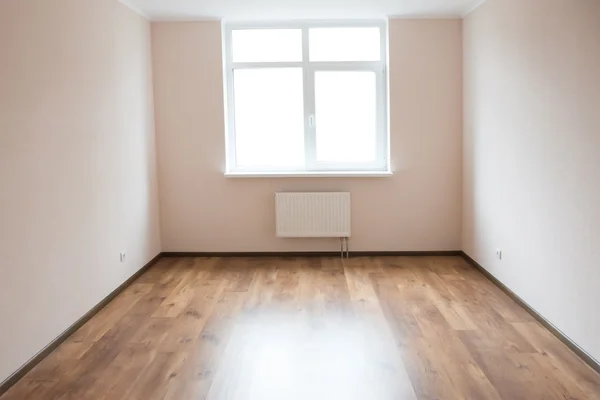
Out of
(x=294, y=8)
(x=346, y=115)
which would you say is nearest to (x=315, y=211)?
(x=346, y=115)

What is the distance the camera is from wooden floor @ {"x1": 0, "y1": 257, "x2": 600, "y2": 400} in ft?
9.66

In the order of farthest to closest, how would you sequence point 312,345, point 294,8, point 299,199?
point 299,199 < point 294,8 < point 312,345

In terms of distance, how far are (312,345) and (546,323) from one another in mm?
1531

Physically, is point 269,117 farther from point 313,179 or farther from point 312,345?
point 312,345

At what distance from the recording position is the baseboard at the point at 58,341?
119 inches

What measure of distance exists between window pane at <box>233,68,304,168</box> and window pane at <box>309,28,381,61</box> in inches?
13.2

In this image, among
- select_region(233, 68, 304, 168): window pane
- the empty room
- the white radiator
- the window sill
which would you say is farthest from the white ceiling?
the white radiator

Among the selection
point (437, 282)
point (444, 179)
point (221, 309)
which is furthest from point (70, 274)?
point (444, 179)

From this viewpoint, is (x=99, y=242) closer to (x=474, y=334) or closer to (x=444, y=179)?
(x=474, y=334)

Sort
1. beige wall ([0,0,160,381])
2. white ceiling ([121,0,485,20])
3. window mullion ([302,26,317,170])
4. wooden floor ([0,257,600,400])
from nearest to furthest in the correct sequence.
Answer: wooden floor ([0,257,600,400]) → beige wall ([0,0,160,381]) → white ceiling ([121,0,485,20]) → window mullion ([302,26,317,170])

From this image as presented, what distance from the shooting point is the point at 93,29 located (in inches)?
169

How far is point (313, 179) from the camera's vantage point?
5957 mm

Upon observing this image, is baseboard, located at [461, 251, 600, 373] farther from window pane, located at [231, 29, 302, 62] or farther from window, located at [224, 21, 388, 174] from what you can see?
window pane, located at [231, 29, 302, 62]

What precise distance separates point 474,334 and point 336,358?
96 cm
